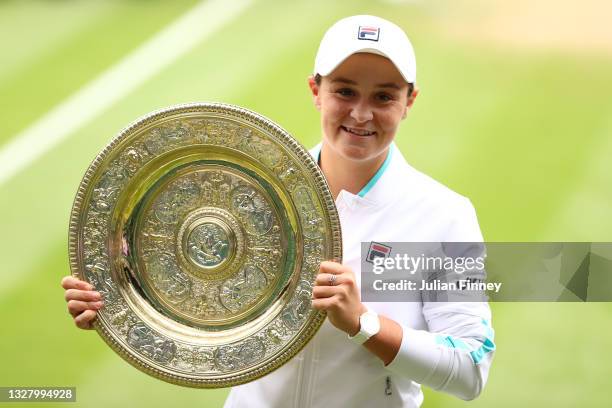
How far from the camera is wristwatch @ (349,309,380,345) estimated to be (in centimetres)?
168

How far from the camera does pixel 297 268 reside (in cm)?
184

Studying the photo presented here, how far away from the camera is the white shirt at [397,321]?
1793 millimetres

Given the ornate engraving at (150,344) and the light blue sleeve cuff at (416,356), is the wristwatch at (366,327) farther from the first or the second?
the ornate engraving at (150,344)

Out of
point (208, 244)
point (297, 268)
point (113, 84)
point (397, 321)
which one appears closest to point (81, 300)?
point (208, 244)

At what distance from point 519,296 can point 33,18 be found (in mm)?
2118

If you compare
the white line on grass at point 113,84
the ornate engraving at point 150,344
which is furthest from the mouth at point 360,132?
the white line on grass at point 113,84

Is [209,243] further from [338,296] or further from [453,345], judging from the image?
[453,345]

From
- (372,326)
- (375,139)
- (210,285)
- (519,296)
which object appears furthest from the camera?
(519,296)

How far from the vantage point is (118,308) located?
187 cm

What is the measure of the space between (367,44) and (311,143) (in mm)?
1295

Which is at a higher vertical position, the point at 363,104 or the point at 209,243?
the point at 363,104

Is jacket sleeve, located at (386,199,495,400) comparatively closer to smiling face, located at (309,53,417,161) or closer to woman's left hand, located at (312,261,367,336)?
woman's left hand, located at (312,261,367,336)

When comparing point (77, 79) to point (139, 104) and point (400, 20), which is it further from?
point (400, 20)

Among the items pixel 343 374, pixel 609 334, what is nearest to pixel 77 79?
pixel 343 374
